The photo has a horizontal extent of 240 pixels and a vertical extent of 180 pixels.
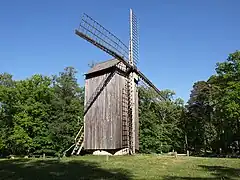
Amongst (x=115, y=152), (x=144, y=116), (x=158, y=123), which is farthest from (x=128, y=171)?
(x=158, y=123)

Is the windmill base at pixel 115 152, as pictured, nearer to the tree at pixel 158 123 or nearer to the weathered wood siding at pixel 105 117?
the weathered wood siding at pixel 105 117

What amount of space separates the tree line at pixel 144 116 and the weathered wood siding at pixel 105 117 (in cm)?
931

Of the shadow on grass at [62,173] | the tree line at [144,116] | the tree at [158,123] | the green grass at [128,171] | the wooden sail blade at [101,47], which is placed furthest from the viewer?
the tree at [158,123]

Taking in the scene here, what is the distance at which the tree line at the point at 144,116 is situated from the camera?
44.7 meters

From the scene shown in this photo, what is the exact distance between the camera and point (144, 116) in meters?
55.2

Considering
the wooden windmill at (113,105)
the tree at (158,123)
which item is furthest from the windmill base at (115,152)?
the tree at (158,123)

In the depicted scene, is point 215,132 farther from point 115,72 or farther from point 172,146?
point 115,72

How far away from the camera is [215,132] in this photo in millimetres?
55500

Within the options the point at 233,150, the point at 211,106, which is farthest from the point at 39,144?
the point at 233,150

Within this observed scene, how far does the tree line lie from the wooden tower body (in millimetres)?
8372

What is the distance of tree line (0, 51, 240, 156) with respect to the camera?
44719 mm

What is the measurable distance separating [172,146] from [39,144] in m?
26.2

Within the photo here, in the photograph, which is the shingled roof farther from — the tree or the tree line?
the tree

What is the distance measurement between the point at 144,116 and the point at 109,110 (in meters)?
22.3
